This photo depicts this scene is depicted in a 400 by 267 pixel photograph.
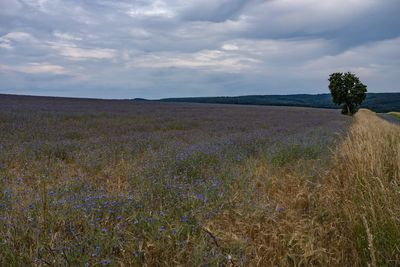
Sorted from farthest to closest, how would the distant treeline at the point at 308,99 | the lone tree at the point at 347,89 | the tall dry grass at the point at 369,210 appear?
the distant treeline at the point at 308,99 < the lone tree at the point at 347,89 < the tall dry grass at the point at 369,210

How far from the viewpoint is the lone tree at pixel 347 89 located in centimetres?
4853

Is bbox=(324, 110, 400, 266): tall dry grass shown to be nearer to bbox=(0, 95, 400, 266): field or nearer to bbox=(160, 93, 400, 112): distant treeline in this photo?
bbox=(0, 95, 400, 266): field

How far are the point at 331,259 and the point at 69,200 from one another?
8.42ft

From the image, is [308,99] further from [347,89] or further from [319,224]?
[319,224]

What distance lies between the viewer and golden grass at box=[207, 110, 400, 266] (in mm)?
2305

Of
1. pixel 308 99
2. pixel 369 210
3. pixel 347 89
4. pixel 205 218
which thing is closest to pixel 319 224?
pixel 369 210

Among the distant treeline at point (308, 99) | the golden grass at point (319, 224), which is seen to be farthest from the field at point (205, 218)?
the distant treeline at point (308, 99)

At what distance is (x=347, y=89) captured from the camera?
4906 cm

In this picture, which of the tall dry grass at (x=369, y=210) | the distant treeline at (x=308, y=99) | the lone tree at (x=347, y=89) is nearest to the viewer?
the tall dry grass at (x=369, y=210)

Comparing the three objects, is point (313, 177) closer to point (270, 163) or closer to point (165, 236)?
point (270, 163)

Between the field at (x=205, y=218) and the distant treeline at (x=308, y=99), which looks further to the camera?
the distant treeline at (x=308, y=99)

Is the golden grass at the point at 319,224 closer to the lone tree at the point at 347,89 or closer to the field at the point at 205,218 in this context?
the field at the point at 205,218

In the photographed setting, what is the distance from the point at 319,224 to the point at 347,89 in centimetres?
5299

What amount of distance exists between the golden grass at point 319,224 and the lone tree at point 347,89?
A: 166ft
